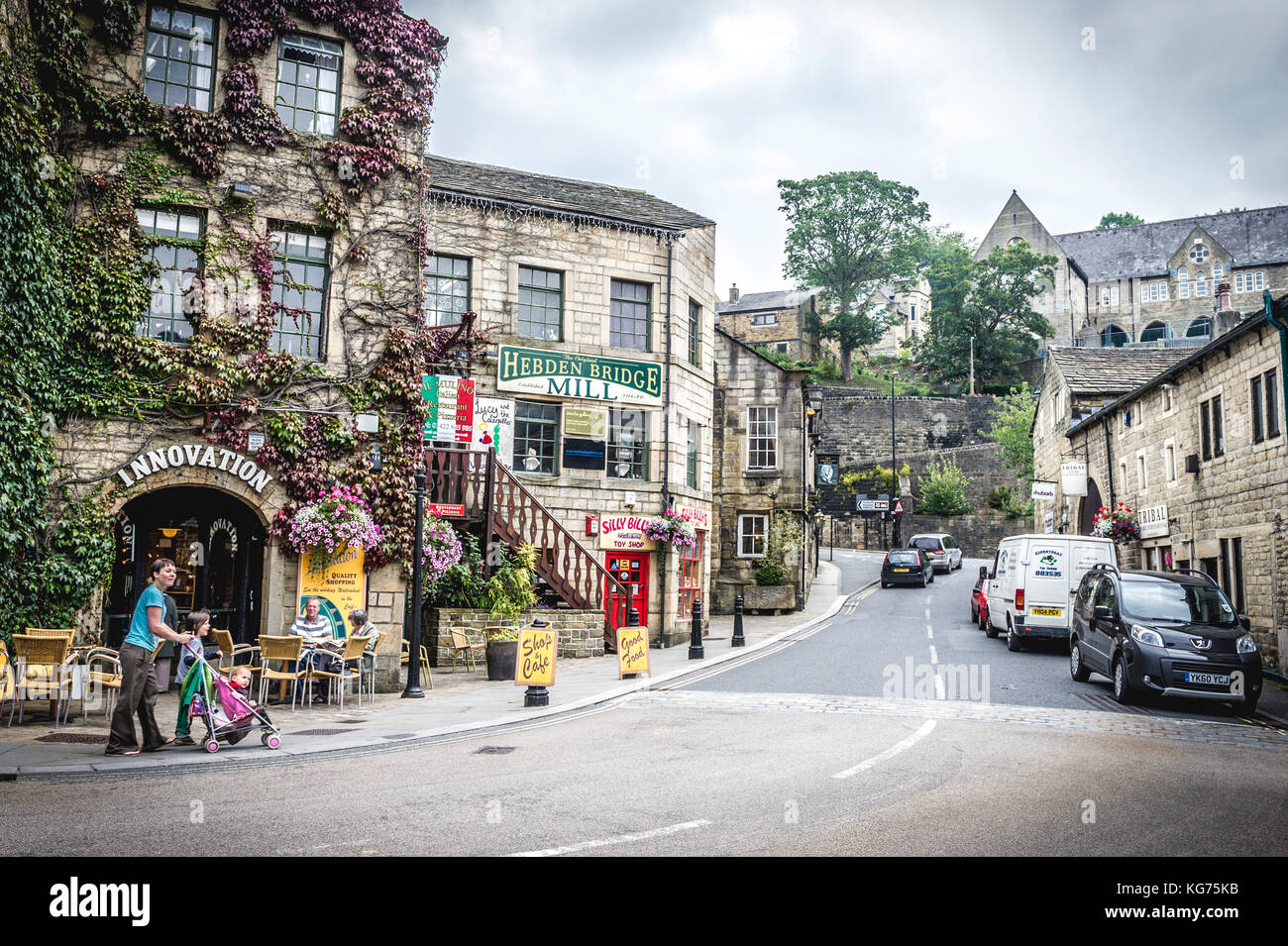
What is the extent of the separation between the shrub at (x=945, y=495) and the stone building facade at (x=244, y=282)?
1755 inches

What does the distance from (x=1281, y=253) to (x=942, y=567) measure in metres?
47.6

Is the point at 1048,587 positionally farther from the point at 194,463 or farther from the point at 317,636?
the point at 194,463

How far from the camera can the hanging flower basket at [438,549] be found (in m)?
16.0

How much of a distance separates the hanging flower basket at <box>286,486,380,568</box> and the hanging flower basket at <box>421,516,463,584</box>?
1.31m

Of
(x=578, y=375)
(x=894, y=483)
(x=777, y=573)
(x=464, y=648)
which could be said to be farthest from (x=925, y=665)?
(x=894, y=483)

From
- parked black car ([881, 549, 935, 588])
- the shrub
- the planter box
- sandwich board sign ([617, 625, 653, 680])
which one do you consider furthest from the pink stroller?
the shrub

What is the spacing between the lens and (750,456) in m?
33.3

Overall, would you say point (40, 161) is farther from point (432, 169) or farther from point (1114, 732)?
point (1114, 732)

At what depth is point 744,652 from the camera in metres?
20.1

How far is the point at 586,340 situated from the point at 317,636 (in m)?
11.6

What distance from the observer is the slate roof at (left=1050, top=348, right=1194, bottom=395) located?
32.1 m

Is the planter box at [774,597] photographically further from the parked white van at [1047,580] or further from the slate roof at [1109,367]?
the slate roof at [1109,367]

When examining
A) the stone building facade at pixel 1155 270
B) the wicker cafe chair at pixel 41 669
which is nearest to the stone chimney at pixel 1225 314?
the wicker cafe chair at pixel 41 669
